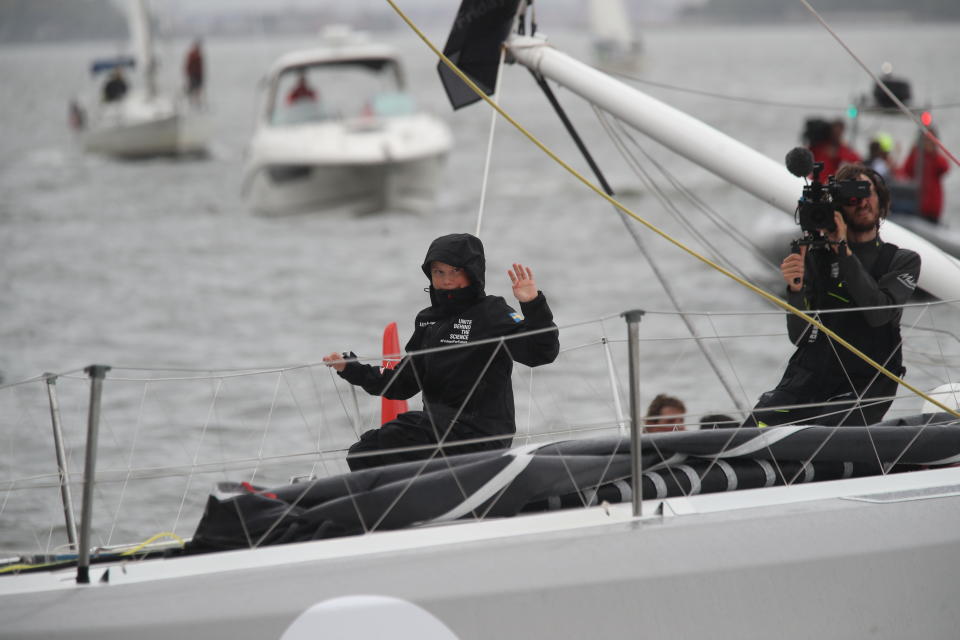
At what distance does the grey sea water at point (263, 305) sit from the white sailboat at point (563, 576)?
336mm

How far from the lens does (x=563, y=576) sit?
109 inches

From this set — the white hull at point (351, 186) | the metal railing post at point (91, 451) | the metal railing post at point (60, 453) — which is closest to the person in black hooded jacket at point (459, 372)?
the metal railing post at point (91, 451)

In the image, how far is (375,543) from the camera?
2.92 meters

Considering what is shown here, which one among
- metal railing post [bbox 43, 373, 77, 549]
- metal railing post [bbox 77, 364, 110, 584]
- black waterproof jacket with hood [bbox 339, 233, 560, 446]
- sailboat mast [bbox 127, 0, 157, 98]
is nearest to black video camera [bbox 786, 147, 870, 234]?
black waterproof jacket with hood [bbox 339, 233, 560, 446]

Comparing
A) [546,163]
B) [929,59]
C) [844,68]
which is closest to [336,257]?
[546,163]

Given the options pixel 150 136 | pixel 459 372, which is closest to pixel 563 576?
pixel 459 372

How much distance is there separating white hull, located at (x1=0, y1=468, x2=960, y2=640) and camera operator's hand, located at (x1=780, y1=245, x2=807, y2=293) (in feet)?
2.29

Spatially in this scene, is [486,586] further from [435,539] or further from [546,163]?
[546,163]

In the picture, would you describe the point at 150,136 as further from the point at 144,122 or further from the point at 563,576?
the point at 563,576

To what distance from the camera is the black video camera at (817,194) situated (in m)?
3.25

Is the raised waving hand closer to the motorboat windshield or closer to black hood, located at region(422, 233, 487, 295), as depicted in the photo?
black hood, located at region(422, 233, 487, 295)

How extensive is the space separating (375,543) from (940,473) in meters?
1.76

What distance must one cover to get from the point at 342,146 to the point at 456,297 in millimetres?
12277

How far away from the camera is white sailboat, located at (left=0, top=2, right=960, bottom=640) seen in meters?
2.70
